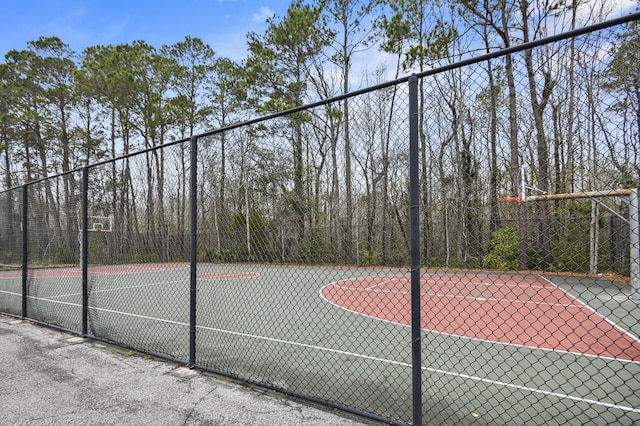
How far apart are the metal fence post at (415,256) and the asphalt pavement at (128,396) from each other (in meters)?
0.45

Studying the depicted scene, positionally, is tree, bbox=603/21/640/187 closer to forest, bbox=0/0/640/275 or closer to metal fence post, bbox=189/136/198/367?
forest, bbox=0/0/640/275

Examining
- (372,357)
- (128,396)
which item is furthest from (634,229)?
(128,396)

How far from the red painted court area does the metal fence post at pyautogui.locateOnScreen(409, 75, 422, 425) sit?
8.03 feet

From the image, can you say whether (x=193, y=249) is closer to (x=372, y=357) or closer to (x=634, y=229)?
(x=372, y=357)

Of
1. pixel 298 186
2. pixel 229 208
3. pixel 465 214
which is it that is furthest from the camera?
pixel 229 208

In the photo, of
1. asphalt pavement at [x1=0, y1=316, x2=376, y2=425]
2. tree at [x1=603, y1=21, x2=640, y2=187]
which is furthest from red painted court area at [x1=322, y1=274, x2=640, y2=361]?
asphalt pavement at [x1=0, y1=316, x2=376, y2=425]

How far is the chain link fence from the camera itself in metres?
2.19

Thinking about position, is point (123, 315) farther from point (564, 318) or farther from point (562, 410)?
point (564, 318)

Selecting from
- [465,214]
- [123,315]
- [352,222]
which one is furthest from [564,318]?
[123,315]

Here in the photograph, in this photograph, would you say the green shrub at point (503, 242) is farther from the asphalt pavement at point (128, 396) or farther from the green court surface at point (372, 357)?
the asphalt pavement at point (128, 396)

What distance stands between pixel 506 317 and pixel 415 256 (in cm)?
501

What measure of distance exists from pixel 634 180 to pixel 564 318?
15.0ft

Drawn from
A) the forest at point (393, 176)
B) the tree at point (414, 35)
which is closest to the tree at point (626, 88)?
the forest at point (393, 176)

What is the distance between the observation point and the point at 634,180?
7.89 ft
